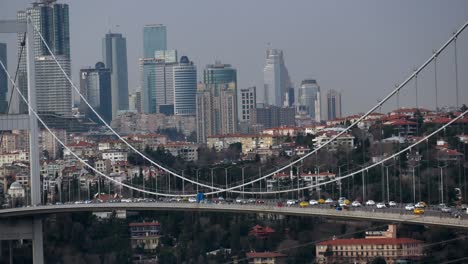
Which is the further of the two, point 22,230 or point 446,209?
point 22,230

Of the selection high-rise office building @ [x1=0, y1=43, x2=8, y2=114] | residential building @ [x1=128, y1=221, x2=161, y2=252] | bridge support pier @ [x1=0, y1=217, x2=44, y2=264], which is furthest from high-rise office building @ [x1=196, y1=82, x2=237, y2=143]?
bridge support pier @ [x1=0, y1=217, x2=44, y2=264]

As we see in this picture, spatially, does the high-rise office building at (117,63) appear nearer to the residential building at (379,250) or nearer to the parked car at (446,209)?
the residential building at (379,250)

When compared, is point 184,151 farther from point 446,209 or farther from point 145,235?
point 446,209

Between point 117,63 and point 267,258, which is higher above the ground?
point 117,63

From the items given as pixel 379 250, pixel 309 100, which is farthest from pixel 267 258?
pixel 309 100

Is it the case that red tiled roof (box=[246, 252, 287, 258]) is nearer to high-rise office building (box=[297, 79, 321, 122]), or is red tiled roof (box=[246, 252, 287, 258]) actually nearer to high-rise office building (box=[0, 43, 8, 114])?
high-rise office building (box=[0, 43, 8, 114])

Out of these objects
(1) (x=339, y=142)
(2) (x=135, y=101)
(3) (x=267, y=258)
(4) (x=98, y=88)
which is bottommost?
(3) (x=267, y=258)
